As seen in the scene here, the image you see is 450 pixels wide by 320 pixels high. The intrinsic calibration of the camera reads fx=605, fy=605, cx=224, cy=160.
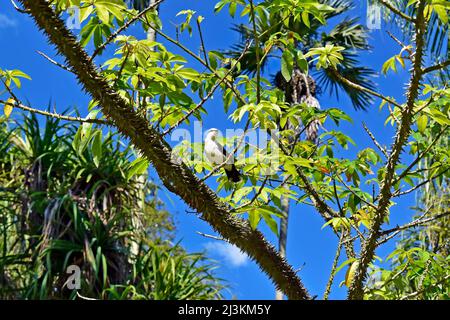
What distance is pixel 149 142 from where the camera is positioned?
5.13 feet

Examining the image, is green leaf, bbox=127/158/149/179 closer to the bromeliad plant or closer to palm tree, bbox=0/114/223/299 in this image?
the bromeliad plant

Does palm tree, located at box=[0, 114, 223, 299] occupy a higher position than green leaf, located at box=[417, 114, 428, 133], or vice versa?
palm tree, located at box=[0, 114, 223, 299]

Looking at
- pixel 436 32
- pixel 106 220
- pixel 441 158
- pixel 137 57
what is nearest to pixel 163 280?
pixel 106 220

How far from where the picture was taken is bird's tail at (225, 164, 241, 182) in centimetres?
207

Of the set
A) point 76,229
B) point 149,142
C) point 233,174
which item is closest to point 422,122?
point 233,174

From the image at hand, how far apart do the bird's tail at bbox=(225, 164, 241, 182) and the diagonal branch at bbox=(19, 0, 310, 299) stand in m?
0.32

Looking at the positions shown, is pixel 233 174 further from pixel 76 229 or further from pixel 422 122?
pixel 76 229

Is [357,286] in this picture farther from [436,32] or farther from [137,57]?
[436,32]

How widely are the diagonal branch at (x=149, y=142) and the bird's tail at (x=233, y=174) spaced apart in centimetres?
32

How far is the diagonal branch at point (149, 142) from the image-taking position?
4.86 feet

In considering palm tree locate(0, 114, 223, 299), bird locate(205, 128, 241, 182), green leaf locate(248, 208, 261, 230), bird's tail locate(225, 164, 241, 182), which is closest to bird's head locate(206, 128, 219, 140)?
bird locate(205, 128, 241, 182)

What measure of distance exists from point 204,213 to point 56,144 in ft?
14.5

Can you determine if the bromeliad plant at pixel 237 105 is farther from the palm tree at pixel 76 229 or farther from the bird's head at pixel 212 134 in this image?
the palm tree at pixel 76 229

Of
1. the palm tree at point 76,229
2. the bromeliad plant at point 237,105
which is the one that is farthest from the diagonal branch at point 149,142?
the palm tree at point 76,229
